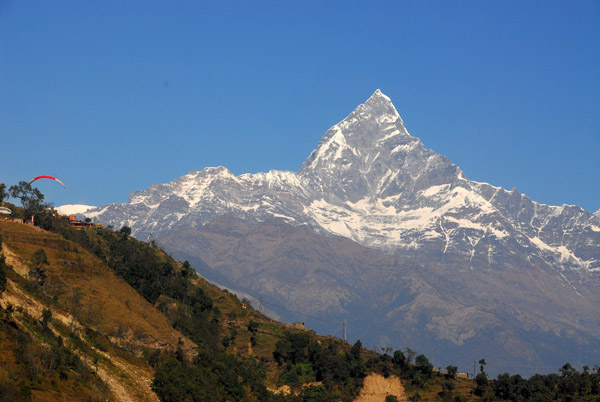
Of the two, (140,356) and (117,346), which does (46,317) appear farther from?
(140,356)

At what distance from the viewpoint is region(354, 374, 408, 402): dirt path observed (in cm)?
18438

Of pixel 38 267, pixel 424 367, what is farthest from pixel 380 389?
pixel 38 267

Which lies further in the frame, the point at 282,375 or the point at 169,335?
the point at 282,375

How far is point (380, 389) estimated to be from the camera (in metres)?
188

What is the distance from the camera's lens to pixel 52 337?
120625mm

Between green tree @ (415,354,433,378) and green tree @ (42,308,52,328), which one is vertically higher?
green tree @ (415,354,433,378)

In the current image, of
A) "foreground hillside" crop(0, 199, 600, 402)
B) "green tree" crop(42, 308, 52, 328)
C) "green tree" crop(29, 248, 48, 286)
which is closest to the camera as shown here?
"foreground hillside" crop(0, 199, 600, 402)

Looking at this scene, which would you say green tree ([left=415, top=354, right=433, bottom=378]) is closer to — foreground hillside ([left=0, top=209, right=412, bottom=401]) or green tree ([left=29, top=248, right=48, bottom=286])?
foreground hillside ([left=0, top=209, right=412, bottom=401])

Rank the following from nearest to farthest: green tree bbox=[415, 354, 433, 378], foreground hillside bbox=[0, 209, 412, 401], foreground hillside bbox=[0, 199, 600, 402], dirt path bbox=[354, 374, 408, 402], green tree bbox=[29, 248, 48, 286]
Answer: foreground hillside bbox=[0, 209, 412, 401] → foreground hillside bbox=[0, 199, 600, 402] → green tree bbox=[29, 248, 48, 286] → dirt path bbox=[354, 374, 408, 402] → green tree bbox=[415, 354, 433, 378]

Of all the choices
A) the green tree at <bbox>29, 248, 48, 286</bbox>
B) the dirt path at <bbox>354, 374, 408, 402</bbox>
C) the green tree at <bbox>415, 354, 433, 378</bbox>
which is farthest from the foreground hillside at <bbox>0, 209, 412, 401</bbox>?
the green tree at <bbox>415, 354, 433, 378</bbox>

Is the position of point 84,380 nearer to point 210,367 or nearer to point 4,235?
point 210,367

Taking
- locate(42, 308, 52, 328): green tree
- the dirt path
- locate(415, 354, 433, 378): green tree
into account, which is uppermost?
locate(415, 354, 433, 378): green tree

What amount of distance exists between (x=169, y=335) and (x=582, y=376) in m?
78.4

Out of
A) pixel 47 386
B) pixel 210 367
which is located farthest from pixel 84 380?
pixel 210 367
